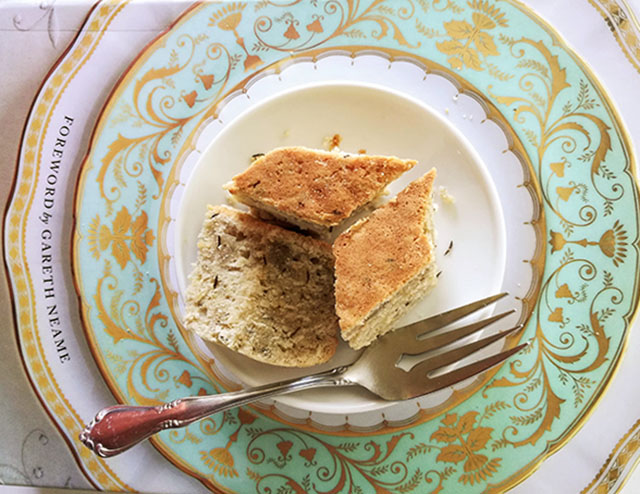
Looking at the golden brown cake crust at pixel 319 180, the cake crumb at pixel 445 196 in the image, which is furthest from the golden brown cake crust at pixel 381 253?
the cake crumb at pixel 445 196

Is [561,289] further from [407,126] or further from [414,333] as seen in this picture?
[407,126]

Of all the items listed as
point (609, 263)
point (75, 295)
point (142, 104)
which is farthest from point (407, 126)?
point (75, 295)

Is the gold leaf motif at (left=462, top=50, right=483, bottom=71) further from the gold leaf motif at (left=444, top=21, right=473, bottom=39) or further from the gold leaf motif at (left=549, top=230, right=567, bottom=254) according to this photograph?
the gold leaf motif at (left=549, top=230, right=567, bottom=254)

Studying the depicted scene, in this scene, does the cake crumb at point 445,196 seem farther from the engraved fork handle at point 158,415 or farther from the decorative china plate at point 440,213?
the engraved fork handle at point 158,415

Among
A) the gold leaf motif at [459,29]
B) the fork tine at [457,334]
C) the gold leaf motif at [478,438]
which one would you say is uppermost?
the gold leaf motif at [459,29]

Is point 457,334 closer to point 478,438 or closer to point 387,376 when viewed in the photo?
point 387,376

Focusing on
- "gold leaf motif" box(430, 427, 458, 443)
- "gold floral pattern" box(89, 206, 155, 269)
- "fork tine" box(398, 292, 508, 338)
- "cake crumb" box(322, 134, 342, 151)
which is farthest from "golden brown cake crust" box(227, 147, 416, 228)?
"gold leaf motif" box(430, 427, 458, 443)
